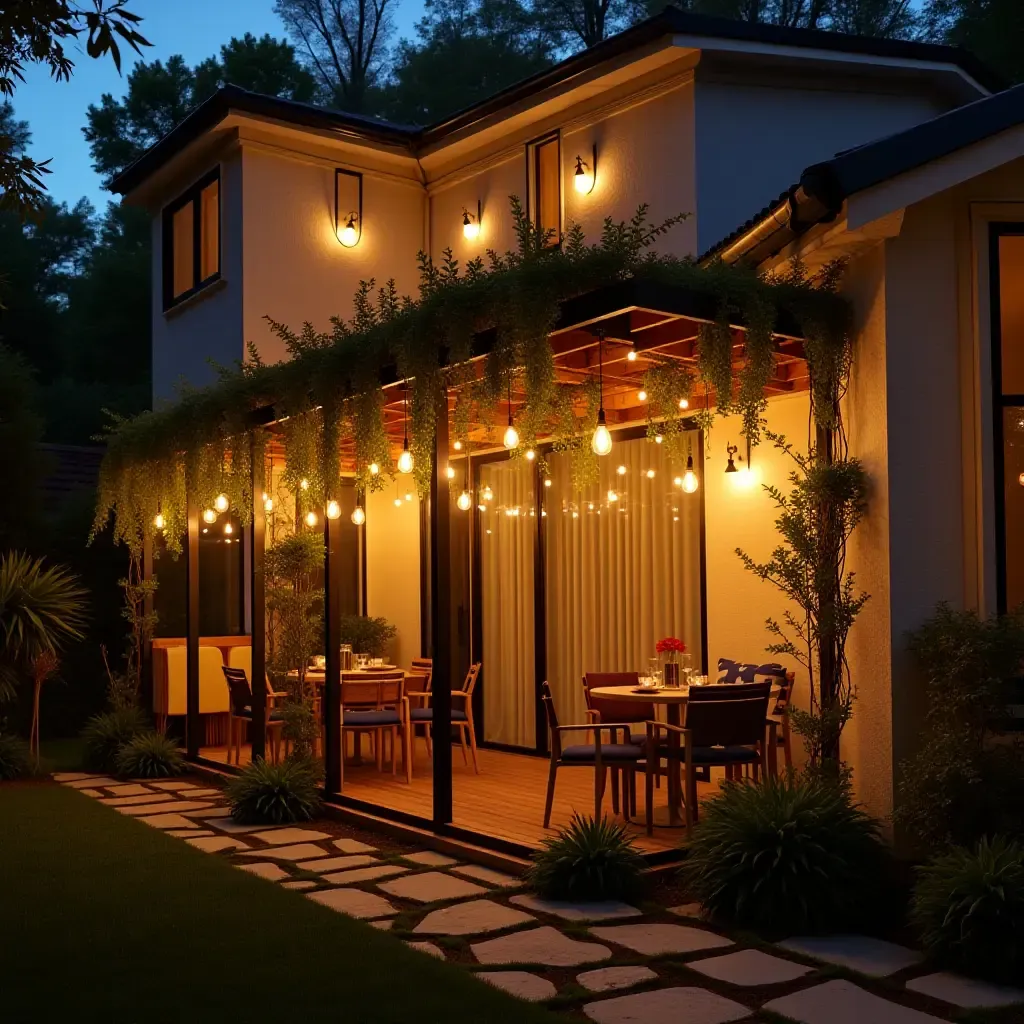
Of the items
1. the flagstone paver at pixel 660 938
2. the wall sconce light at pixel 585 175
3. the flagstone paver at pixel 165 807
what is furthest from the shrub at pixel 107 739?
the flagstone paver at pixel 660 938

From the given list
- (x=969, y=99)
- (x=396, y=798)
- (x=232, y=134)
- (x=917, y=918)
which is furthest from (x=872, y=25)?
(x=917, y=918)

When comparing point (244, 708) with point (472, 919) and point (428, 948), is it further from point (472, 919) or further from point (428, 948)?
point (428, 948)

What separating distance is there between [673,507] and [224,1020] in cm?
625

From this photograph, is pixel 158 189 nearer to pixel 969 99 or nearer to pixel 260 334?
pixel 260 334

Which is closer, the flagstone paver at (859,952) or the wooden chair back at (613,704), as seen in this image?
the flagstone paver at (859,952)

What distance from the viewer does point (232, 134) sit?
1300 cm

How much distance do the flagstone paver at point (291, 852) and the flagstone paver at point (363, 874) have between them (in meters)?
0.34

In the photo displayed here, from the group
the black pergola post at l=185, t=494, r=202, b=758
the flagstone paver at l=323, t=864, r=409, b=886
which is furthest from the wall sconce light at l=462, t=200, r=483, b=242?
the flagstone paver at l=323, t=864, r=409, b=886

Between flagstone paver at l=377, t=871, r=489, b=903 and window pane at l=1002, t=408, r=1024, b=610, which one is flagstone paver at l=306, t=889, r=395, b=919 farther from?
window pane at l=1002, t=408, r=1024, b=610

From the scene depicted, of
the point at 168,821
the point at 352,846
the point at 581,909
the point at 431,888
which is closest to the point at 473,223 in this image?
the point at 168,821

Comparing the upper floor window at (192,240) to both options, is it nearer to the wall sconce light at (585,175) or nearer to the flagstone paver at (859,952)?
the wall sconce light at (585,175)

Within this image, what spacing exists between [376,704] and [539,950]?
4.46m

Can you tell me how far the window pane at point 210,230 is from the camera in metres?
13.7

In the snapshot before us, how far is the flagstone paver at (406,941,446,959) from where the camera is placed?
535 cm
